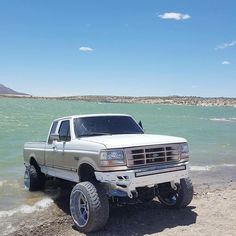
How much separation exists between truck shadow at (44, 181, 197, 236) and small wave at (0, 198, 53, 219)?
0.67 m

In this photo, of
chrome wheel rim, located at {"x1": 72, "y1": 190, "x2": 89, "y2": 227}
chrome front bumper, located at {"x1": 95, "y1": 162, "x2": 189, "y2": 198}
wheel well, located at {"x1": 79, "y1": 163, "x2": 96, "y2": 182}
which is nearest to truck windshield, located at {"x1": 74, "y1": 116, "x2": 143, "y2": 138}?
wheel well, located at {"x1": 79, "y1": 163, "x2": 96, "y2": 182}

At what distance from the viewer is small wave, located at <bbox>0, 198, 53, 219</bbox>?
10500 mm

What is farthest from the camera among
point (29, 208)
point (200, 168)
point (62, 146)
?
point (200, 168)

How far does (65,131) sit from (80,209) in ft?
7.27

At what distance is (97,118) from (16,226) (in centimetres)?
282

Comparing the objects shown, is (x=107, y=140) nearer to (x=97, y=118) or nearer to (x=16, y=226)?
(x=97, y=118)

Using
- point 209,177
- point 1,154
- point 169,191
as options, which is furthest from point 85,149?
point 1,154

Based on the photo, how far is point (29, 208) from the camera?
35.8ft

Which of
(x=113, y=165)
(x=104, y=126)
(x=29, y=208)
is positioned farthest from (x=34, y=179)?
(x=113, y=165)

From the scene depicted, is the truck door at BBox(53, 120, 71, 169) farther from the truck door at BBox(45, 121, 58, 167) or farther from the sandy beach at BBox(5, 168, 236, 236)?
the sandy beach at BBox(5, 168, 236, 236)

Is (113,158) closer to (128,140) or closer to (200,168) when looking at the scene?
(128,140)

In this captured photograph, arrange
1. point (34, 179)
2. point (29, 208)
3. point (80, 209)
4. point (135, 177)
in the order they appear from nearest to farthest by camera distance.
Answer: point (135, 177)
point (80, 209)
point (29, 208)
point (34, 179)

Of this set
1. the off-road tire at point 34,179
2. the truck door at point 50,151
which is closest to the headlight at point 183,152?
the truck door at point 50,151

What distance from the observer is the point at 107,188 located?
27.5ft
